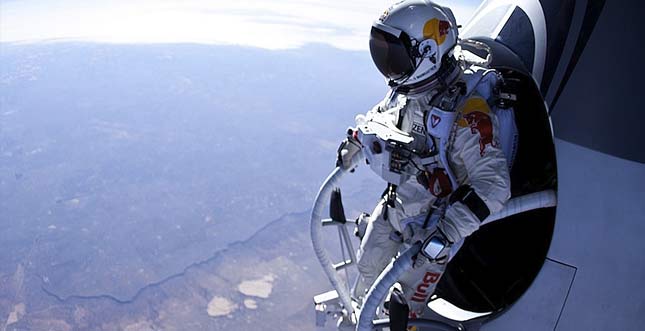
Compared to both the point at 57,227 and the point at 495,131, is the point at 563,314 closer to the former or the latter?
the point at 495,131

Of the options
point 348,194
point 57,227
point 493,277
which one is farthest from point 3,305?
point 493,277

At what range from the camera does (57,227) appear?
81.5 m

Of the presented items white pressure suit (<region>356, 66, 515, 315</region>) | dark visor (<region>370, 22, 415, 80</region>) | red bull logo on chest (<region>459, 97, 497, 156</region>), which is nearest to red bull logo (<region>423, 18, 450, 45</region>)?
dark visor (<region>370, 22, 415, 80</region>)

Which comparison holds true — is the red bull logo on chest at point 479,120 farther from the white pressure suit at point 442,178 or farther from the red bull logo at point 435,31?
the red bull logo at point 435,31

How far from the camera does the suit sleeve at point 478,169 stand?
329 cm

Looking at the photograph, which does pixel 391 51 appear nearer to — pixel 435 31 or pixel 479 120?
pixel 435 31

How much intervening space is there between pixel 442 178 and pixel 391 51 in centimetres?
105

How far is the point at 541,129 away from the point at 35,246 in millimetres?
87965

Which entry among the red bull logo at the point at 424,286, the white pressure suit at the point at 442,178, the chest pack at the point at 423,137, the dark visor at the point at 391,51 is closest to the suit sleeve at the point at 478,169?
the white pressure suit at the point at 442,178

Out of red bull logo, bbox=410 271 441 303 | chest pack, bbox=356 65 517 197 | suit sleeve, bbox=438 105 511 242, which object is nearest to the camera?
suit sleeve, bbox=438 105 511 242

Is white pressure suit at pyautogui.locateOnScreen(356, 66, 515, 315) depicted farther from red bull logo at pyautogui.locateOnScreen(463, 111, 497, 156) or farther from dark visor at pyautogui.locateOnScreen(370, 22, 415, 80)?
dark visor at pyautogui.locateOnScreen(370, 22, 415, 80)

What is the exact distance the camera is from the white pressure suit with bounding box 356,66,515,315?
3.33 metres

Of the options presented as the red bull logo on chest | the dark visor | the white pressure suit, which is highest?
the dark visor

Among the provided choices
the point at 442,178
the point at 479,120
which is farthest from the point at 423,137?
the point at 479,120
